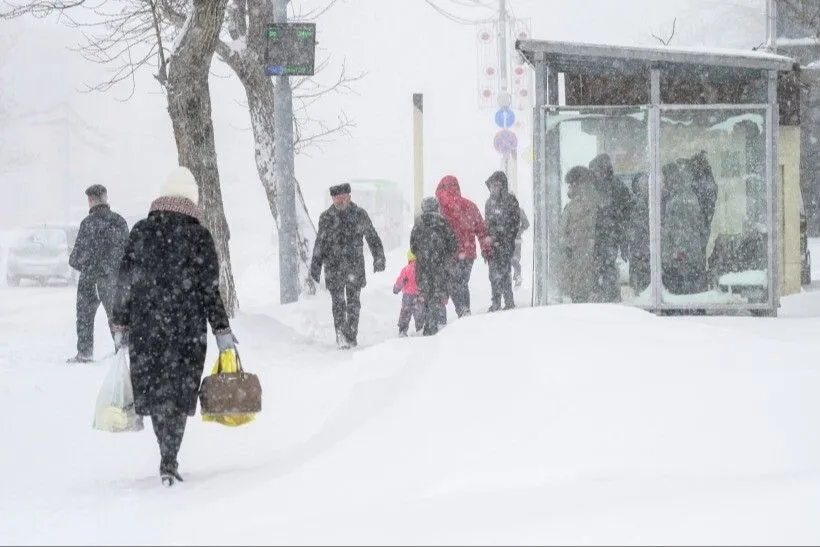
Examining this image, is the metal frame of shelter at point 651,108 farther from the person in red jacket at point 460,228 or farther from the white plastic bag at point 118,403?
the white plastic bag at point 118,403

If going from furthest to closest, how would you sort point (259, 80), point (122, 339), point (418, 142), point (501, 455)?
point (259, 80)
point (418, 142)
point (122, 339)
point (501, 455)

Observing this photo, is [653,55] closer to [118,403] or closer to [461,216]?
[461,216]

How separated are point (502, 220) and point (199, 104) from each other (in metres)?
3.91

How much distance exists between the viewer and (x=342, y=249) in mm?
12914

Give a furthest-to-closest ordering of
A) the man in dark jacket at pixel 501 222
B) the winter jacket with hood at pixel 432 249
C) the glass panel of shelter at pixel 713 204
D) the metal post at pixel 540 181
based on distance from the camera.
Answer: the man in dark jacket at pixel 501 222 < the winter jacket with hood at pixel 432 249 < the glass panel of shelter at pixel 713 204 < the metal post at pixel 540 181

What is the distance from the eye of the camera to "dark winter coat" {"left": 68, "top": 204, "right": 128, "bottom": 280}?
11.9m

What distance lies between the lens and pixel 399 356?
29.9 ft

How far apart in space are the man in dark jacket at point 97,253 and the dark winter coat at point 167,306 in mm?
5339

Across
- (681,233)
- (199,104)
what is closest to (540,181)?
(681,233)

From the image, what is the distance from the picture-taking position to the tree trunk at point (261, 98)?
1706cm

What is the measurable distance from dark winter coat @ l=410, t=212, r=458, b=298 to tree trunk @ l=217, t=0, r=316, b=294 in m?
4.09

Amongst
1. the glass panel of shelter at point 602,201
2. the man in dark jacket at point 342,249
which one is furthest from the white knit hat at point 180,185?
the man in dark jacket at point 342,249

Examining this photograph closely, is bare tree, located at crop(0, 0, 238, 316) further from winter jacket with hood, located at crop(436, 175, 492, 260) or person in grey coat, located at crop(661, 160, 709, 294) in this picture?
person in grey coat, located at crop(661, 160, 709, 294)

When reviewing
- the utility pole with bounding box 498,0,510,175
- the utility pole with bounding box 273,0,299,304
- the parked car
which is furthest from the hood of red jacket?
the parked car
